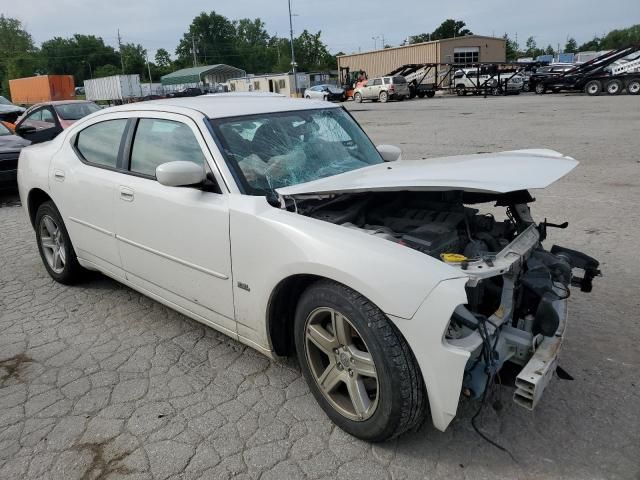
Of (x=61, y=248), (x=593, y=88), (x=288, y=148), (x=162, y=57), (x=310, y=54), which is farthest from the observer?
(x=162, y=57)

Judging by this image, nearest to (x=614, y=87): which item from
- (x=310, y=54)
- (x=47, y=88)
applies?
(x=47, y=88)

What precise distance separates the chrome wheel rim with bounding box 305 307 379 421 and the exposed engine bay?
1.47ft

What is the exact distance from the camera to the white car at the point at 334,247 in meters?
2.23

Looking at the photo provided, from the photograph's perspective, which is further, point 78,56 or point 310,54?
point 78,56

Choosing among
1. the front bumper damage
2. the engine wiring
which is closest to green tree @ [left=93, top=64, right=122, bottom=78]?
the front bumper damage

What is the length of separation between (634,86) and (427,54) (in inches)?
1150

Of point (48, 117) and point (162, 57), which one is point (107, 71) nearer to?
point (162, 57)

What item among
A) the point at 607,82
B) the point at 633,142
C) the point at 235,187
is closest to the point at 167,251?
the point at 235,187

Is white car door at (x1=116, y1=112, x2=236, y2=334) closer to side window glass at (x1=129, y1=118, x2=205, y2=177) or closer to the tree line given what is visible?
side window glass at (x1=129, y1=118, x2=205, y2=177)

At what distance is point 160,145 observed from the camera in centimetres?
348

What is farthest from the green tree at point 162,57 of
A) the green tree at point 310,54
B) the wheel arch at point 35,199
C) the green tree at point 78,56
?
the wheel arch at point 35,199

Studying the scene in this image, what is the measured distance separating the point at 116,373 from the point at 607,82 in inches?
1228

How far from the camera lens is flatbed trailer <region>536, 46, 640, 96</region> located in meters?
27.0

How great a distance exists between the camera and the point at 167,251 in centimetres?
327
